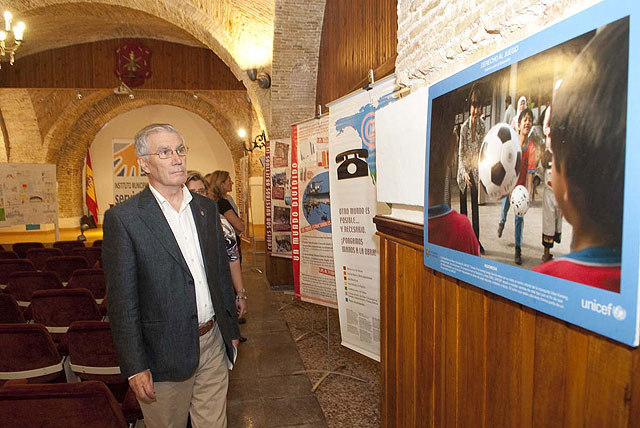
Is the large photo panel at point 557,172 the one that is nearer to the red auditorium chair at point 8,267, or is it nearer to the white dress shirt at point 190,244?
the white dress shirt at point 190,244

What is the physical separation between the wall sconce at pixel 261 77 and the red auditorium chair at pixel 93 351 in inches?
208

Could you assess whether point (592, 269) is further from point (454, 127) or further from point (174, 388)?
point (174, 388)

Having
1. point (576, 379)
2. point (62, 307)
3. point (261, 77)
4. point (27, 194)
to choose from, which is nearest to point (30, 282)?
point (62, 307)

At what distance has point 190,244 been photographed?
2049 mm

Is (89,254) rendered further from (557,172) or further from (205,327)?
(557,172)

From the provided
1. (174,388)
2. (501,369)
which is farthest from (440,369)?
(174,388)

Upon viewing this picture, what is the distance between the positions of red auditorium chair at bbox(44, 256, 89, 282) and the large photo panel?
477 cm

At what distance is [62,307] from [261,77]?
4.91 meters

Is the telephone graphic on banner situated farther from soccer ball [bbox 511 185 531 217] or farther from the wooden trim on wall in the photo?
soccer ball [bbox 511 185 531 217]

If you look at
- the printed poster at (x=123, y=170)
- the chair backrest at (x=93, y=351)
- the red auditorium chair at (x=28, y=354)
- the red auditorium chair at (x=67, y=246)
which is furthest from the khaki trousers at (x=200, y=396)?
the printed poster at (x=123, y=170)

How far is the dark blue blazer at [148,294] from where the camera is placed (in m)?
1.83

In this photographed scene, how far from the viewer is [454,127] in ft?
4.70

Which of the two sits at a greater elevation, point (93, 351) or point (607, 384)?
point (607, 384)

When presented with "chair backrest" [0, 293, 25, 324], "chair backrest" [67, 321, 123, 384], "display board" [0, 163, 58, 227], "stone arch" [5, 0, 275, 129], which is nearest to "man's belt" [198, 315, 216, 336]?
"chair backrest" [67, 321, 123, 384]
